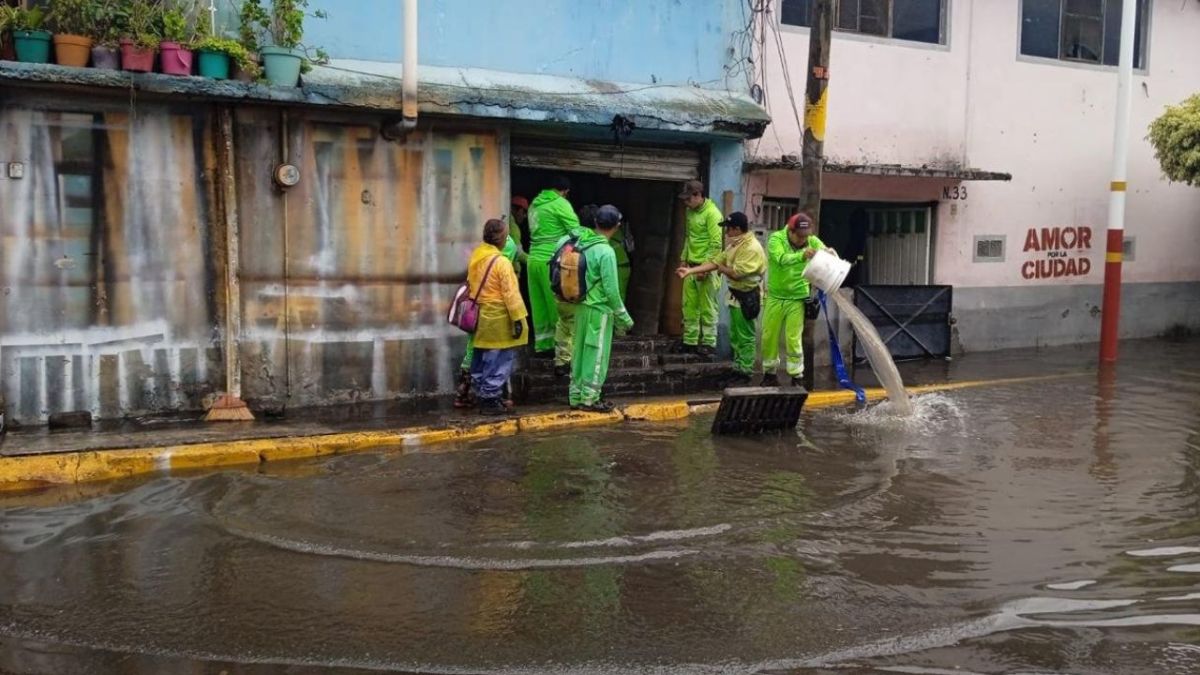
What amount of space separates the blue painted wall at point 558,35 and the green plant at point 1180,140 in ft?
20.4

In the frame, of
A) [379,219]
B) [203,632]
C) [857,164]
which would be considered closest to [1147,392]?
[857,164]

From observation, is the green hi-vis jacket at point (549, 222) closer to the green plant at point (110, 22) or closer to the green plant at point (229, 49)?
the green plant at point (229, 49)

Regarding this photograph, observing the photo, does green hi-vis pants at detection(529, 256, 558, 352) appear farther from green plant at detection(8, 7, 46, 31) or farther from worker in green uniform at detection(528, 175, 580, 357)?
green plant at detection(8, 7, 46, 31)

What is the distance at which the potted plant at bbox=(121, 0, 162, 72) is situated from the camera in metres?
7.79

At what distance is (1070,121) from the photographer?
1428 centimetres

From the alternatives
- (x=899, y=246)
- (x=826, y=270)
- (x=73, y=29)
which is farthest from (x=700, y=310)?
(x=73, y=29)

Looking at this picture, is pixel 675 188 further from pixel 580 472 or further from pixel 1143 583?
pixel 1143 583

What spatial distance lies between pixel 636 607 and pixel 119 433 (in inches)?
195

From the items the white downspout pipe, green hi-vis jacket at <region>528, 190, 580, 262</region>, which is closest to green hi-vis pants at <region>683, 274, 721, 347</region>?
green hi-vis jacket at <region>528, 190, 580, 262</region>

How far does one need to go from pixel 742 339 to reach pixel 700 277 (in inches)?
31.2

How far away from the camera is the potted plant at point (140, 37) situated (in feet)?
25.5

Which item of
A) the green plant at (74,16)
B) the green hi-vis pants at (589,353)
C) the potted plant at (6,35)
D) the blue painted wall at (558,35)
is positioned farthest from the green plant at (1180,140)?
the potted plant at (6,35)

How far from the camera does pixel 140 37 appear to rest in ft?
25.6

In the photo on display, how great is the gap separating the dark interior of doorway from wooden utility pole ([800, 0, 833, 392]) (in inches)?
78.8
